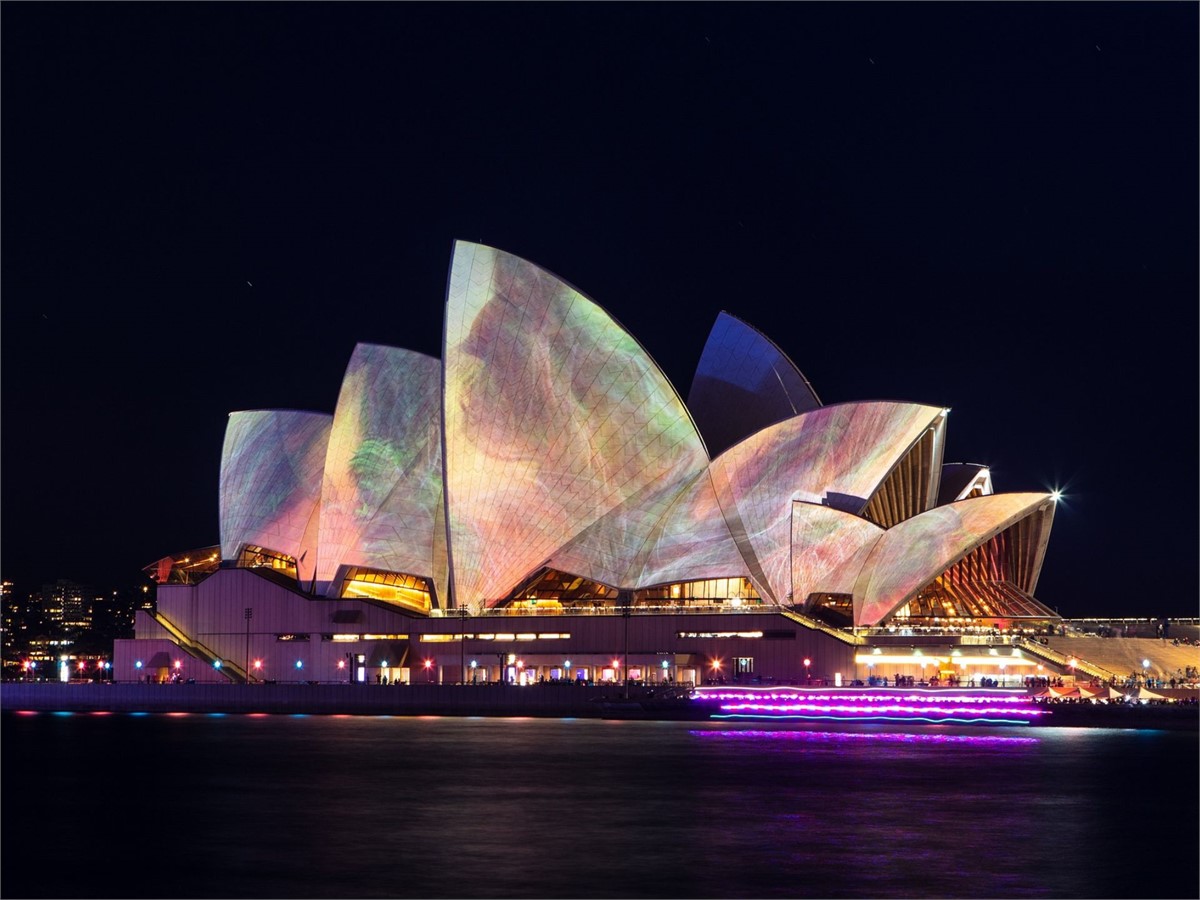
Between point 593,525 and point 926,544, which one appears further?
point 593,525

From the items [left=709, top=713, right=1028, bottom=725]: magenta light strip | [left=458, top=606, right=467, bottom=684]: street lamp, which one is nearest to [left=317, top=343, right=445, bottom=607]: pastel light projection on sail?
[left=458, top=606, right=467, bottom=684]: street lamp

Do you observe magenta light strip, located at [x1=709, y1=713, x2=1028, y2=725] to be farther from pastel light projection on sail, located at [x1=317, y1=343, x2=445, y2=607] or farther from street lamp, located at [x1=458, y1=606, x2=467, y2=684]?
pastel light projection on sail, located at [x1=317, y1=343, x2=445, y2=607]

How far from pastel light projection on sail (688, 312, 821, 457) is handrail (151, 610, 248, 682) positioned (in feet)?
75.8

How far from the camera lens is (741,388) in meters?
73.8

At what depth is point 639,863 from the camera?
29031mm

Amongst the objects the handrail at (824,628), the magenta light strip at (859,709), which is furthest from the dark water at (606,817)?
the handrail at (824,628)

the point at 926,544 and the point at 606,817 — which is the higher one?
the point at 926,544

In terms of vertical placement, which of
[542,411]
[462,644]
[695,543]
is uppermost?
[542,411]

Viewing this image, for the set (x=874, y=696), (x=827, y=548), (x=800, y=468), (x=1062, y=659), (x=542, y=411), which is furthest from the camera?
(x=542, y=411)

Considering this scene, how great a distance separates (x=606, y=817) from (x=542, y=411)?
116 ft

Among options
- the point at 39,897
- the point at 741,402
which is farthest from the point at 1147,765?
the point at 741,402

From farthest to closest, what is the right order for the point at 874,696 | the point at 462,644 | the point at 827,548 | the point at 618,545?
the point at 462,644 < the point at 618,545 < the point at 827,548 < the point at 874,696

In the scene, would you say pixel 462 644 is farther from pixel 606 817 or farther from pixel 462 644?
pixel 606 817

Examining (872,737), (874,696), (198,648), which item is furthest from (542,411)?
(198,648)
